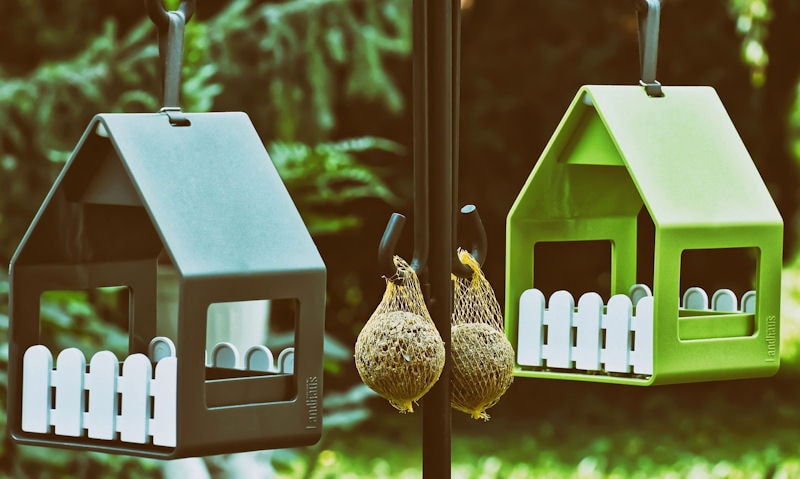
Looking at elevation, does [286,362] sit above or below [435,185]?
below

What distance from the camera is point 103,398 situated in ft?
5.83

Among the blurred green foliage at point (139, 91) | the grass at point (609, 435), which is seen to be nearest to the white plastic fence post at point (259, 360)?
the blurred green foliage at point (139, 91)

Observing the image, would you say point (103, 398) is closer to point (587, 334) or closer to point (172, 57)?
point (172, 57)

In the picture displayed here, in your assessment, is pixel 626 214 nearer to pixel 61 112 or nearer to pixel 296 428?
pixel 296 428

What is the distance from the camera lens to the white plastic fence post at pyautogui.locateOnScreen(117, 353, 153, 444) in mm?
1713

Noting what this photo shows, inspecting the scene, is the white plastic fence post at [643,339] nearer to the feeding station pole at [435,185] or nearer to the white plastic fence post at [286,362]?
the feeding station pole at [435,185]

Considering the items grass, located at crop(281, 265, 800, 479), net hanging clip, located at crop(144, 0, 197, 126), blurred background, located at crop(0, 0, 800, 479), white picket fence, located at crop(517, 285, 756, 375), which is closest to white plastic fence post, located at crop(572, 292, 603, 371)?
white picket fence, located at crop(517, 285, 756, 375)

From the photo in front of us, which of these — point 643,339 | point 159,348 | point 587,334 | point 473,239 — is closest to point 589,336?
point 587,334

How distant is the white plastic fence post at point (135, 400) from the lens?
67.4 inches

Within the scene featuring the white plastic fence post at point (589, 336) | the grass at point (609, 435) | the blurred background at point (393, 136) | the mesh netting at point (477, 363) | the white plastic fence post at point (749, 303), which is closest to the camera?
the mesh netting at point (477, 363)

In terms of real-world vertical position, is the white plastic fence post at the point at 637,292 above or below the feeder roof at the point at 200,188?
below

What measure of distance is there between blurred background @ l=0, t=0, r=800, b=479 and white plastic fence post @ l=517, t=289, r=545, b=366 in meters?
2.36

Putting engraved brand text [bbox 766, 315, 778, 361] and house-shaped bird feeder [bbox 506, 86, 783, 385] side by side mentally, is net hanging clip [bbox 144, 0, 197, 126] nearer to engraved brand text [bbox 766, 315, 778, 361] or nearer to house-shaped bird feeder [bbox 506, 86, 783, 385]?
house-shaped bird feeder [bbox 506, 86, 783, 385]

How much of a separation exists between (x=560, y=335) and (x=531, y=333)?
47 mm
